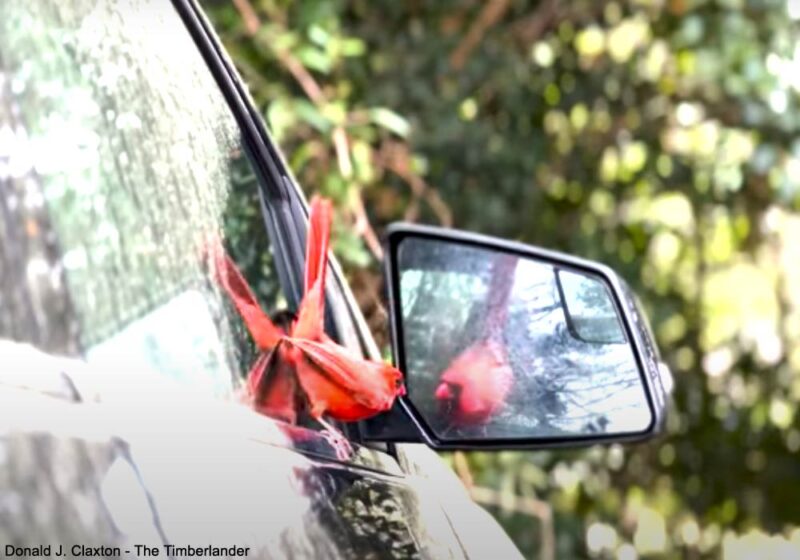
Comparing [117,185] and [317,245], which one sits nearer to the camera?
[117,185]

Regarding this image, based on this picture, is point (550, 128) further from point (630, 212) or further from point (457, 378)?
point (457, 378)

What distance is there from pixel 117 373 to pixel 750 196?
12.0ft

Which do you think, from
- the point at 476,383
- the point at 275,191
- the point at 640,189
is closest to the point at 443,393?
the point at 476,383

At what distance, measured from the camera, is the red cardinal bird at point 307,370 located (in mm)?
1192

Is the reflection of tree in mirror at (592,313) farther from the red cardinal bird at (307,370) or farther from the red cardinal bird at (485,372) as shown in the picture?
the red cardinal bird at (307,370)

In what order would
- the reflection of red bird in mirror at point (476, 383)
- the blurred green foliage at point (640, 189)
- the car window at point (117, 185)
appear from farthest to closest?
the blurred green foliage at point (640, 189), the reflection of red bird in mirror at point (476, 383), the car window at point (117, 185)

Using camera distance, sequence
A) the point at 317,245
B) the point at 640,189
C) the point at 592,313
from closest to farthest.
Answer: the point at 317,245
the point at 592,313
the point at 640,189

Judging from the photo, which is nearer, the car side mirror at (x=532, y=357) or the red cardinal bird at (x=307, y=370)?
the red cardinal bird at (x=307, y=370)

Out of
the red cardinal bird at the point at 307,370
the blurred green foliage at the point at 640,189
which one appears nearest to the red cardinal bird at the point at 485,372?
the red cardinal bird at the point at 307,370

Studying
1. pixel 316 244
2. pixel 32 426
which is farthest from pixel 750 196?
pixel 32 426

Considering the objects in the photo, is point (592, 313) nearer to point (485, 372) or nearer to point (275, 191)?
point (485, 372)

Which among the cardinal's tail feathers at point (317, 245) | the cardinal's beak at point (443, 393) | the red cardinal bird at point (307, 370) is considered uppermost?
the cardinal's tail feathers at point (317, 245)

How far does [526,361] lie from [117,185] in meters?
0.54

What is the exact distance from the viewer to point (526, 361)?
4.99 feet
